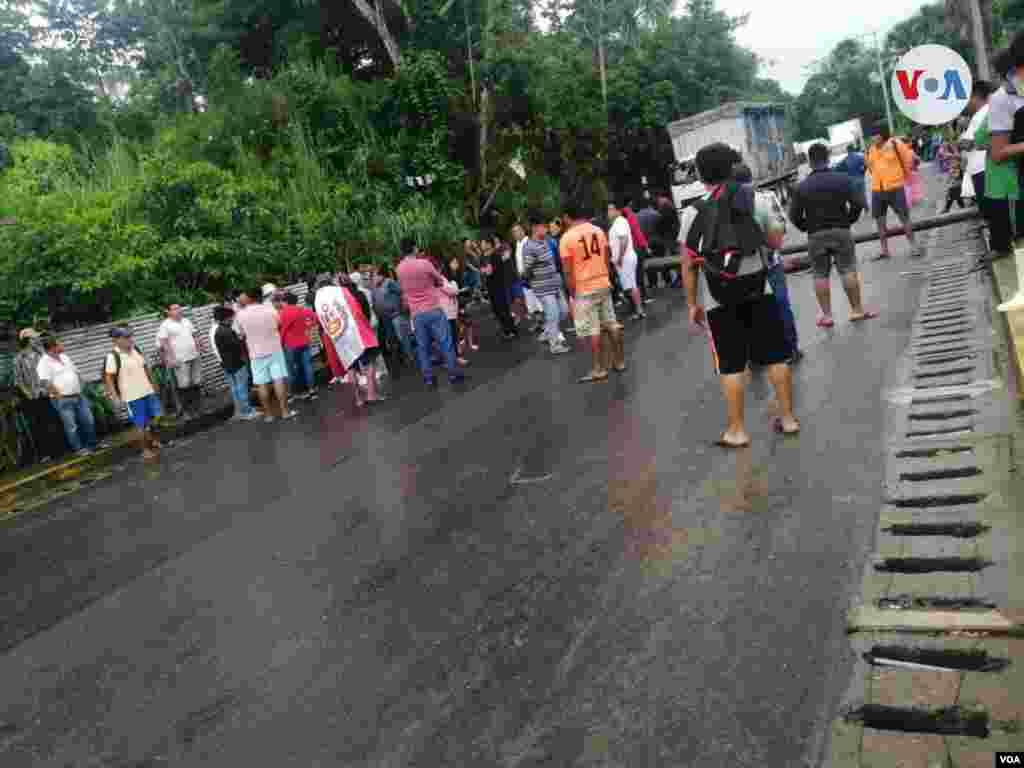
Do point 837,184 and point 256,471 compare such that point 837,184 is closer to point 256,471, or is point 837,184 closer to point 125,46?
point 256,471

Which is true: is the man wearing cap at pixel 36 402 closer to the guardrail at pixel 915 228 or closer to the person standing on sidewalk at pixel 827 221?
the guardrail at pixel 915 228

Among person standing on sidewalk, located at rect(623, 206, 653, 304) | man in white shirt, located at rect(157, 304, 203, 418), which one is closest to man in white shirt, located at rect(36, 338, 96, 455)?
man in white shirt, located at rect(157, 304, 203, 418)

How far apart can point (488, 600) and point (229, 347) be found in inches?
389

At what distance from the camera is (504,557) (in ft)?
17.2

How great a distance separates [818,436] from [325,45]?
28856 mm

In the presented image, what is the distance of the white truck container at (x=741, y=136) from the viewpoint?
3247 cm

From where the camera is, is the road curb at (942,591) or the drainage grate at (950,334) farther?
the drainage grate at (950,334)

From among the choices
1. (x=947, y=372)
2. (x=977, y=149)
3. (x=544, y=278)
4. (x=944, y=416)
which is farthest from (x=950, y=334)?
(x=544, y=278)

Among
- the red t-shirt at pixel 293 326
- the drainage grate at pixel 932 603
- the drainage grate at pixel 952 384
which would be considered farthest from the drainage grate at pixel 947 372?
the red t-shirt at pixel 293 326

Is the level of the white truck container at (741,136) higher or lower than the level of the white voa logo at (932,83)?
higher

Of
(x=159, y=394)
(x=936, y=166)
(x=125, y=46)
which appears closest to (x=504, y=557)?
(x=159, y=394)

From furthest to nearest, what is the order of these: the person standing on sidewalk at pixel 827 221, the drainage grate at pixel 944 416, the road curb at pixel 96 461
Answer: the road curb at pixel 96 461 → the person standing on sidewalk at pixel 827 221 → the drainage grate at pixel 944 416

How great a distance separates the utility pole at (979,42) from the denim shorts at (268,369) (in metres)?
10.1

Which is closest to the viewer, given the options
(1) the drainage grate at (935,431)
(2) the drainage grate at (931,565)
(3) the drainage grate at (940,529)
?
(2) the drainage grate at (931,565)
